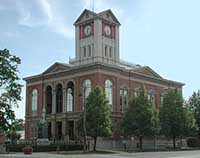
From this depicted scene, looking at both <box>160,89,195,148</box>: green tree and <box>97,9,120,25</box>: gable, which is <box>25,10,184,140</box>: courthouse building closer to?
<box>97,9,120,25</box>: gable

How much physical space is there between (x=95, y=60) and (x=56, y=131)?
15.4 m

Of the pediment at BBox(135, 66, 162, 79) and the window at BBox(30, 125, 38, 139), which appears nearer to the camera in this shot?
the window at BBox(30, 125, 38, 139)

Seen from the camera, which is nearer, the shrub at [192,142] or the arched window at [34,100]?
the shrub at [192,142]

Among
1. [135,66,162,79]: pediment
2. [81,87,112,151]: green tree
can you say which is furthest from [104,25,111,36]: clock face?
[81,87,112,151]: green tree

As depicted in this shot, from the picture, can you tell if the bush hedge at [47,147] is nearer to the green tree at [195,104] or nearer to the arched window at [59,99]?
the arched window at [59,99]

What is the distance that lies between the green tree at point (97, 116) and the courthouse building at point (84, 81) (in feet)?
33.7

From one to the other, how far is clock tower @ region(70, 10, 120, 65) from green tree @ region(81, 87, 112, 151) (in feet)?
52.3

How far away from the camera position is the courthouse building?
76.6 metres

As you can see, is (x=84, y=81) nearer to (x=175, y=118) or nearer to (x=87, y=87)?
(x=87, y=87)

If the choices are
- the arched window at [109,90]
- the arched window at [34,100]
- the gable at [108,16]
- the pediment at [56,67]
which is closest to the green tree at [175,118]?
the arched window at [109,90]

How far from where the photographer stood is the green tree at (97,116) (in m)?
62.4

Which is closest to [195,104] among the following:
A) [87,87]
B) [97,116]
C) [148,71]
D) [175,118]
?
[148,71]

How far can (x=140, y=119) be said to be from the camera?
6812 centimetres

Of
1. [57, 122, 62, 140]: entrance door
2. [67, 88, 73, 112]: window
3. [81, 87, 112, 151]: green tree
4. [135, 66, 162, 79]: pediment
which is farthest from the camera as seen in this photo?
[135, 66, 162, 79]: pediment
